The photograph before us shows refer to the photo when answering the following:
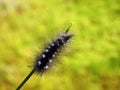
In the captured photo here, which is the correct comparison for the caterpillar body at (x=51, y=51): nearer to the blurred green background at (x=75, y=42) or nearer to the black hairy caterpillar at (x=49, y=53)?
the black hairy caterpillar at (x=49, y=53)

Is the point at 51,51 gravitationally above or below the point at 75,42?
above

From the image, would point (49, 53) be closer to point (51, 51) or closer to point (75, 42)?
point (51, 51)

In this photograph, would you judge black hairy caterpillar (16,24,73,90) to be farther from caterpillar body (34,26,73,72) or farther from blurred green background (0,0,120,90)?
blurred green background (0,0,120,90)

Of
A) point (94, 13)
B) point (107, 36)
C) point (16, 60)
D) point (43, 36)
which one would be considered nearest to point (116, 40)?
point (107, 36)

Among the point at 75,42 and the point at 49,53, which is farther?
the point at 75,42

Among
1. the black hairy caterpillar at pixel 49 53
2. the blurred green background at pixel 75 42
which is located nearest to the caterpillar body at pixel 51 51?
the black hairy caterpillar at pixel 49 53

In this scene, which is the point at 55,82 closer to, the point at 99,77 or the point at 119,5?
the point at 99,77

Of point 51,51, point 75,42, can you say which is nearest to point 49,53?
point 51,51
